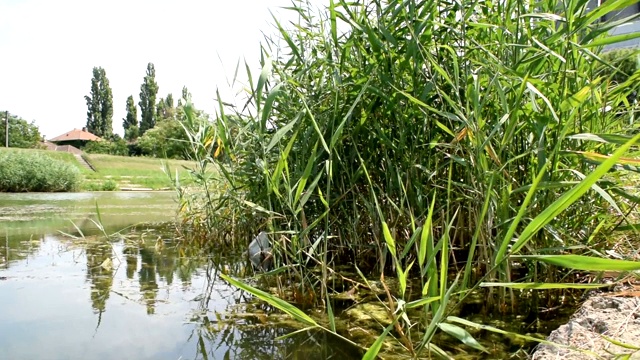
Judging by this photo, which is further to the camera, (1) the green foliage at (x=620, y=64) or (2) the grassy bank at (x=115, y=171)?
(2) the grassy bank at (x=115, y=171)

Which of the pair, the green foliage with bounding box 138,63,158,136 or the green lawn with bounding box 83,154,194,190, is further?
the green foliage with bounding box 138,63,158,136

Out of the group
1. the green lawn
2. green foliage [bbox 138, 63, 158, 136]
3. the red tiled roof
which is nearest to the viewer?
the green lawn

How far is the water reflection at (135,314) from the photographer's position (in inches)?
56.8

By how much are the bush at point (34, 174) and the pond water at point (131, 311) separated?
10.4 meters

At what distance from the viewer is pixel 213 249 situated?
328 cm

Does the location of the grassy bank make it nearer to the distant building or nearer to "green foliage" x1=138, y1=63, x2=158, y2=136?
"green foliage" x1=138, y1=63, x2=158, y2=136

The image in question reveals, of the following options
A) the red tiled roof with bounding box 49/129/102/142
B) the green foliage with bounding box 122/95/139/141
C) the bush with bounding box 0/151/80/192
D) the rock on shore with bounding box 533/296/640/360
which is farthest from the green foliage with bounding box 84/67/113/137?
the rock on shore with bounding box 533/296/640/360

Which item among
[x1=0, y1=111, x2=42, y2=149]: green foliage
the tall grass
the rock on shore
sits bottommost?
the rock on shore

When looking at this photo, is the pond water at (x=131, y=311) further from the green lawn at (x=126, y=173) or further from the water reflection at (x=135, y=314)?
the green lawn at (x=126, y=173)

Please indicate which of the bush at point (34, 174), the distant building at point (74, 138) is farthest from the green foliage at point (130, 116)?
the bush at point (34, 174)

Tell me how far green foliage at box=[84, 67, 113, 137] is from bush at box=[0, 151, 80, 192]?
3139cm

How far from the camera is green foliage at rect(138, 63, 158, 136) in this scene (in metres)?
41.1

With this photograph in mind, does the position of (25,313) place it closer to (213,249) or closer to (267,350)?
(267,350)

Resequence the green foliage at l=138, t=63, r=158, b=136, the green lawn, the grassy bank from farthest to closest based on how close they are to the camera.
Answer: the green foliage at l=138, t=63, r=158, b=136
the green lawn
the grassy bank
